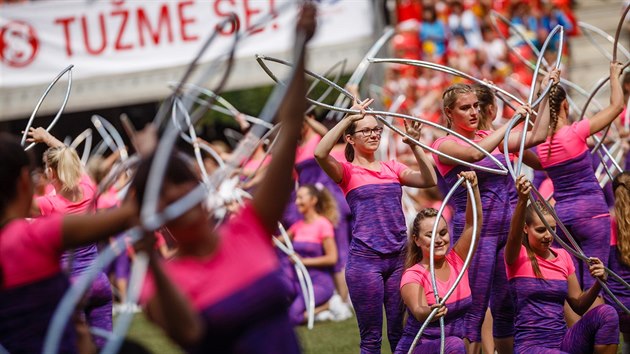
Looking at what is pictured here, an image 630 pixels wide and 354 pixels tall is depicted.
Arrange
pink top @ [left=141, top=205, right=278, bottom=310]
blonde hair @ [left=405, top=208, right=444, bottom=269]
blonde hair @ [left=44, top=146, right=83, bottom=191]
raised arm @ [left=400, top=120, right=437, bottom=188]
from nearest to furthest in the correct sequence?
pink top @ [left=141, top=205, right=278, bottom=310] → blonde hair @ [left=405, top=208, right=444, bottom=269] → raised arm @ [left=400, top=120, right=437, bottom=188] → blonde hair @ [left=44, top=146, right=83, bottom=191]

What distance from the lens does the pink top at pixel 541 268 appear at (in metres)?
6.56

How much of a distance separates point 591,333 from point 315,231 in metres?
5.17

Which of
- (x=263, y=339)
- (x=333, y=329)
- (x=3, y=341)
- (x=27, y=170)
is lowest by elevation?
(x=333, y=329)

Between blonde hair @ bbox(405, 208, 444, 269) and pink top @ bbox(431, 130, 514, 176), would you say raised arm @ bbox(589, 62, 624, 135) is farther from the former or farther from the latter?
blonde hair @ bbox(405, 208, 444, 269)

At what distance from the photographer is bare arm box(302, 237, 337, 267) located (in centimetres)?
1105

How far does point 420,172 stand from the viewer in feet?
22.4

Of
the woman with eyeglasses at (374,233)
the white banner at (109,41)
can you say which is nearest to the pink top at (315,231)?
the white banner at (109,41)

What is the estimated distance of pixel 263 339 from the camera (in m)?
3.45

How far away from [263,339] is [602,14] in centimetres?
1466

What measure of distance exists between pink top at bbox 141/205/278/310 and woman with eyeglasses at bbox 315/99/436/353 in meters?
3.16

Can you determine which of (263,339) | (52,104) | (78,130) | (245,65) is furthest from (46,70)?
(263,339)

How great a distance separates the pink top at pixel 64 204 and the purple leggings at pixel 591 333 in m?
3.15

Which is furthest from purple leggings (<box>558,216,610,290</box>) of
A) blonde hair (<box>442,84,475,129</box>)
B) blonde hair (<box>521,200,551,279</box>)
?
blonde hair (<box>442,84,475,129</box>)

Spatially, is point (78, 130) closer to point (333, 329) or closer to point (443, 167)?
point (333, 329)
